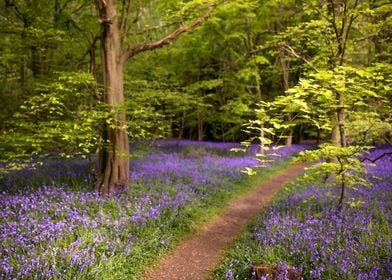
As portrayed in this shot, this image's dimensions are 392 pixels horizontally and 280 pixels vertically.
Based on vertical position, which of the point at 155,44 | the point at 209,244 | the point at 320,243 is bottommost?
the point at 209,244

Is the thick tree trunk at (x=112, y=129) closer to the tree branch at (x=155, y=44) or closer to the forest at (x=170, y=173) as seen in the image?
the forest at (x=170, y=173)

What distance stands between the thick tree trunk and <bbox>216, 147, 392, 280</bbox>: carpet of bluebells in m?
4.18

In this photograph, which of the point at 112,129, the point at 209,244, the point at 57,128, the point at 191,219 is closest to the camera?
the point at 209,244

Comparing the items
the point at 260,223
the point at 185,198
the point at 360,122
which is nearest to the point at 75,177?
the point at 185,198

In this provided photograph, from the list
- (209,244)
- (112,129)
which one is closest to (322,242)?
(209,244)

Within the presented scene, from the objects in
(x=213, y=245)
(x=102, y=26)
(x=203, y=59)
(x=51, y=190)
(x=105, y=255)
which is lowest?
(x=213, y=245)

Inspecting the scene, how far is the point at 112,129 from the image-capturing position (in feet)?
31.7

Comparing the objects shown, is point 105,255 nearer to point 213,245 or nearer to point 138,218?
point 138,218

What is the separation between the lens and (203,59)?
23.2 m

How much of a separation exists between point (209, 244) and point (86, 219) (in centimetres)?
299

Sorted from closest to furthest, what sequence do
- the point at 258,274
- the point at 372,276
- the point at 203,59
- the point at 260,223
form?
the point at 372,276 < the point at 258,274 < the point at 260,223 < the point at 203,59

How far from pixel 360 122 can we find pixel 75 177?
840cm

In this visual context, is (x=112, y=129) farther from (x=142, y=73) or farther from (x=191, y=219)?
(x=142, y=73)

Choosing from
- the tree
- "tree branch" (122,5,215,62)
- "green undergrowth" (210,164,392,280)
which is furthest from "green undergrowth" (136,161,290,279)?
"tree branch" (122,5,215,62)
